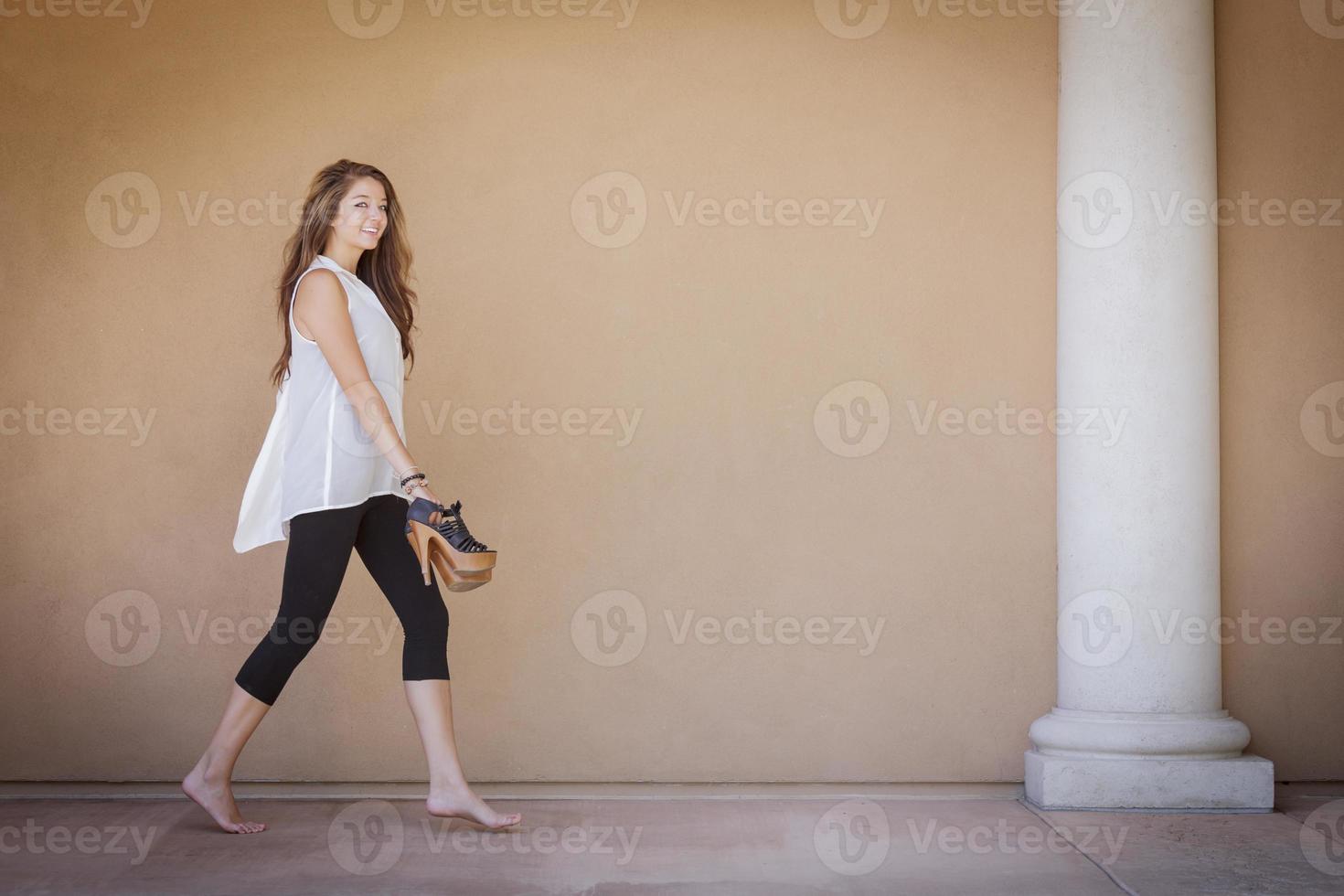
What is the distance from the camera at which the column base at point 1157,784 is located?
3.82 metres

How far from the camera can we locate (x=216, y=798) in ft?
11.4

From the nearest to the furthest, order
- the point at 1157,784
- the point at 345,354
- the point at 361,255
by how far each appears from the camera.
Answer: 1. the point at 345,354
2. the point at 361,255
3. the point at 1157,784

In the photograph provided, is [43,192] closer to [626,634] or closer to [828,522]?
[626,634]

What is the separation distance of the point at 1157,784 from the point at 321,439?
260cm

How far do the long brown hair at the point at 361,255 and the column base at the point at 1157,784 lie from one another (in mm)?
2299

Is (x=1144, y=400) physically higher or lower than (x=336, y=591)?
higher

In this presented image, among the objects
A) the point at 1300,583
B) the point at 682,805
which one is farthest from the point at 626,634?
the point at 1300,583

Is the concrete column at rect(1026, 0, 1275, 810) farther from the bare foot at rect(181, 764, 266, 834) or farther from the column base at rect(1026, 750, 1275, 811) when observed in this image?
the bare foot at rect(181, 764, 266, 834)

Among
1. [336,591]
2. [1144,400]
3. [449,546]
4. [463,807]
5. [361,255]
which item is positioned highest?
[361,255]

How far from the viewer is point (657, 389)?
415 centimetres

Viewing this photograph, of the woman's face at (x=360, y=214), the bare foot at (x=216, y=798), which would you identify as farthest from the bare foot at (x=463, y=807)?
the woman's face at (x=360, y=214)

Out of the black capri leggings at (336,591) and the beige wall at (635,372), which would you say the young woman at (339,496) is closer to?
the black capri leggings at (336,591)

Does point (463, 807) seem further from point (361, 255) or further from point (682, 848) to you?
point (361, 255)

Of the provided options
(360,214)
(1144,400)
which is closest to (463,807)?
(360,214)
